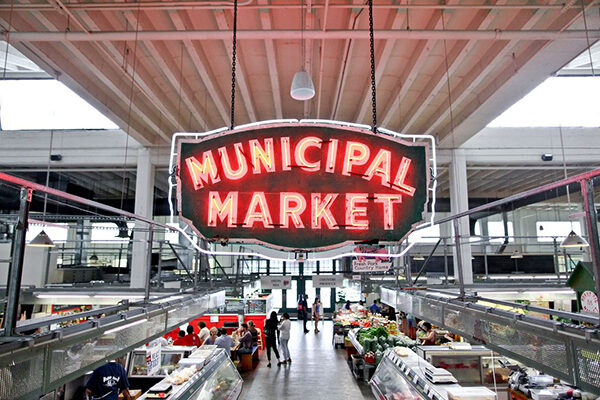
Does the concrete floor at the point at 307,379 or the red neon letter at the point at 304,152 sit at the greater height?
the red neon letter at the point at 304,152

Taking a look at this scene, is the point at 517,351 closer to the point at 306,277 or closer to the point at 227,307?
the point at 227,307

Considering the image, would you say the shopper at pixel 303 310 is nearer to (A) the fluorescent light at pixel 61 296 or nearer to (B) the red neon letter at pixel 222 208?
(A) the fluorescent light at pixel 61 296

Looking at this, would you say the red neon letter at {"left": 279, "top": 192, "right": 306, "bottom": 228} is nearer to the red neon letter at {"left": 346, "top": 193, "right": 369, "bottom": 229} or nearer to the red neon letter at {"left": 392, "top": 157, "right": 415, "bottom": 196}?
the red neon letter at {"left": 346, "top": 193, "right": 369, "bottom": 229}

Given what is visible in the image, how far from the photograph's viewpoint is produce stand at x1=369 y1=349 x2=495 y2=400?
5035mm

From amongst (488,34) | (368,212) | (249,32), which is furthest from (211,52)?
(368,212)

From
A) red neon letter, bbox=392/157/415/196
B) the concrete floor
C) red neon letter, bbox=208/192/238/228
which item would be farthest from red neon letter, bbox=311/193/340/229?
the concrete floor

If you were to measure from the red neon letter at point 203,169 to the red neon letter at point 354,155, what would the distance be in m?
1.00

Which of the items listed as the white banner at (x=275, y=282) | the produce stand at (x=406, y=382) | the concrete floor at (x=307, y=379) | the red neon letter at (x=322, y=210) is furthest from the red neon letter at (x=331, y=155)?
the white banner at (x=275, y=282)

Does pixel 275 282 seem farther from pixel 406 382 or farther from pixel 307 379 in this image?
pixel 406 382

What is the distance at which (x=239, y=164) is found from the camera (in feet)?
10.1

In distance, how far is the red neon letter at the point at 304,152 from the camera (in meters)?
3.06

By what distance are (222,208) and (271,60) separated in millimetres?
5539

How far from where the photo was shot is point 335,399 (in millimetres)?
8422

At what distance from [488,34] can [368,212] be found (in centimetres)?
506
